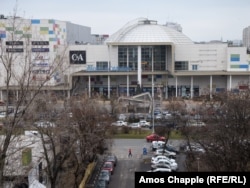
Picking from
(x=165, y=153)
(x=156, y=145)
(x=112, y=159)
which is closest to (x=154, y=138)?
(x=156, y=145)

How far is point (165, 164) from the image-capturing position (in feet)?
39.0

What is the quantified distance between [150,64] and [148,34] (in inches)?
95.5

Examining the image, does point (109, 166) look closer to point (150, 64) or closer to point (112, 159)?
point (112, 159)

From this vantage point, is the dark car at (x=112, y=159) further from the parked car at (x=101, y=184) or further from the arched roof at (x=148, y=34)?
the arched roof at (x=148, y=34)

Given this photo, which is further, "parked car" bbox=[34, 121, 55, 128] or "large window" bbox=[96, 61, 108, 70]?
"large window" bbox=[96, 61, 108, 70]

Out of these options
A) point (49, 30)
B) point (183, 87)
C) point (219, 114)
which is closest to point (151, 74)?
point (183, 87)

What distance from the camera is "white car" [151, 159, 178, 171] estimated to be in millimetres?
11805

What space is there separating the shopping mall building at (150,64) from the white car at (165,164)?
15396 mm

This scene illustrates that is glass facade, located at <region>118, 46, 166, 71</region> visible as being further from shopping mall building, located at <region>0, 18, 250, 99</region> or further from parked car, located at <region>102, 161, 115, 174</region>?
parked car, located at <region>102, 161, 115, 174</region>

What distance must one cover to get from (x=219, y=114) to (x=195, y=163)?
68.2 inches

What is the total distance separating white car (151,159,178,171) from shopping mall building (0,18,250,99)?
15.4m

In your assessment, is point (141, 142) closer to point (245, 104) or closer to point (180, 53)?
point (245, 104)

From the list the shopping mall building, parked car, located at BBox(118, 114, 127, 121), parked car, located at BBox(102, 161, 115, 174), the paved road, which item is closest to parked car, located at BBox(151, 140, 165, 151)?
the paved road

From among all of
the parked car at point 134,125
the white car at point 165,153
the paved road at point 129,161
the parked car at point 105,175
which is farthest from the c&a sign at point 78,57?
the parked car at point 105,175
